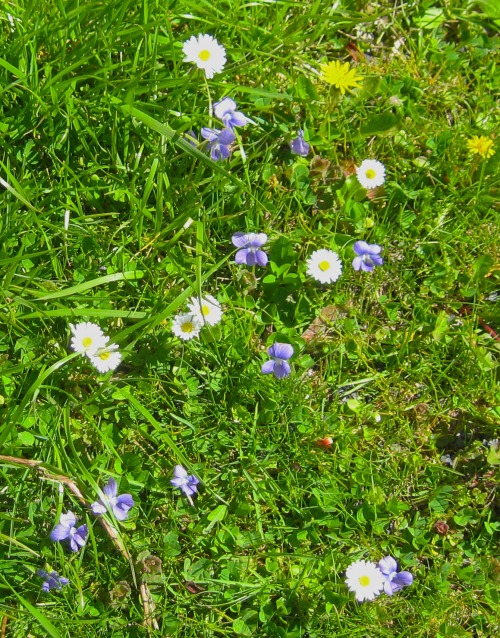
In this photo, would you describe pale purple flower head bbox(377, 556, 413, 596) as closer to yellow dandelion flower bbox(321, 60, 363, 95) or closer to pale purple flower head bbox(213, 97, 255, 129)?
pale purple flower head bbox(213, 97, 255, 129)

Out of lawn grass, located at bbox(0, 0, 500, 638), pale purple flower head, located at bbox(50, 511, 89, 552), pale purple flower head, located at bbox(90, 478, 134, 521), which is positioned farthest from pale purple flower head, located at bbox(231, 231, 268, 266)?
pale purple flower head, located at bbox(50, 511, 89, 552)

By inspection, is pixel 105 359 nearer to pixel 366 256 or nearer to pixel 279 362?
pixel 279 362

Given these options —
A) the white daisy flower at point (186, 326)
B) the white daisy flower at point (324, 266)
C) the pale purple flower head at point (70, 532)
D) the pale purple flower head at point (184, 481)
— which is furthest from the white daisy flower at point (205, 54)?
the pale purple flower head at point (70, 532)

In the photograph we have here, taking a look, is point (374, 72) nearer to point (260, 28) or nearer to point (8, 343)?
point (260, 28)

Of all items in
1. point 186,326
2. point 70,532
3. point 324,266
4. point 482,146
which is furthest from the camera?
point 482,146

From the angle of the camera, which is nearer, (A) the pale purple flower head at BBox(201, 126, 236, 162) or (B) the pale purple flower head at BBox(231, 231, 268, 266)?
(A) the pale purple flower head at BBox(201, 126, 236, 162)

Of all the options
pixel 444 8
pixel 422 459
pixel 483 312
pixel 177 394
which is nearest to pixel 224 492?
pixel 177 394

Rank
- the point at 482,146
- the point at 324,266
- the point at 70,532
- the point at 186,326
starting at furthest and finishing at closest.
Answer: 1. the point at 482,146
2. the point at 324,266
3. the point at 186,326
4. the point at 70,532

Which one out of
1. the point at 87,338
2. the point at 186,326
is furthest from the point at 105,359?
the point at 186,326
